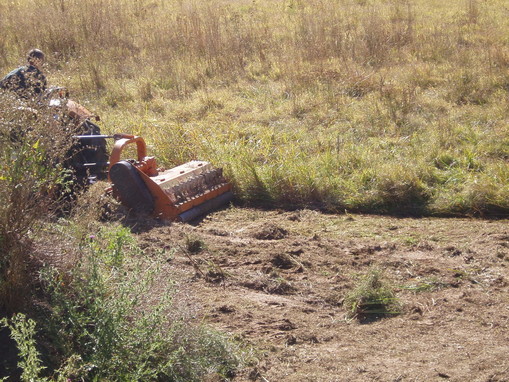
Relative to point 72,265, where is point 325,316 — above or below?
below

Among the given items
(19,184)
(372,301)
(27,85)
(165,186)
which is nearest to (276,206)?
(165,186)

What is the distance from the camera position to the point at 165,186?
679 centimetres

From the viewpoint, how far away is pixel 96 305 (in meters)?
3.68

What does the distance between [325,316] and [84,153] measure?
3848 mm

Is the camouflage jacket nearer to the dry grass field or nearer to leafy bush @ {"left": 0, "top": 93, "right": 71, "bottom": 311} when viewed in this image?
leafy bush @ {"left": 0, "top": 93, "right": 71, "bottom": 311}

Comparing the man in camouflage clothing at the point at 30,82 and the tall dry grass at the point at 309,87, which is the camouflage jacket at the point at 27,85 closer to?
the man in camouflage clothing at the point at 30,82

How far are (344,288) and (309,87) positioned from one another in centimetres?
623

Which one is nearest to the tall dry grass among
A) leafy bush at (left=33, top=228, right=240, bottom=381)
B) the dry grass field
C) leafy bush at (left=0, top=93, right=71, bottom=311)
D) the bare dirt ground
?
the dry grass field

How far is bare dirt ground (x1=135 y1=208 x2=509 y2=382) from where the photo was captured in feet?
13.4

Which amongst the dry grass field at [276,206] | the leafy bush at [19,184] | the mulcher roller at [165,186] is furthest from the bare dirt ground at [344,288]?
the leafy bush at [19,184]

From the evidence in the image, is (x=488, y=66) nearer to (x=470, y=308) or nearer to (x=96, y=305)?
(x=470, y=308)

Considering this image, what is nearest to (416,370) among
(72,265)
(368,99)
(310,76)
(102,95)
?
(72,265)

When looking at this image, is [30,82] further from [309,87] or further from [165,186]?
[309,87]

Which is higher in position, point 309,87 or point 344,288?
point 309,87
